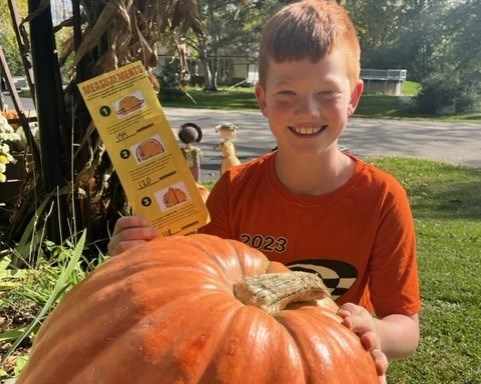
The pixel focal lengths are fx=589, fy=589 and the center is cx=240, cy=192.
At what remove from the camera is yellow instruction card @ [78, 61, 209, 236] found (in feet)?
4.54

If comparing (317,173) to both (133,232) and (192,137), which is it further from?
(192,137)

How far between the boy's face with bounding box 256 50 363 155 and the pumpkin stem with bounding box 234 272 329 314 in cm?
63

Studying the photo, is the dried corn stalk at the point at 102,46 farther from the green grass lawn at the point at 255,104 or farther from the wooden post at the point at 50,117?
the green grass lawn at the point at 255,104

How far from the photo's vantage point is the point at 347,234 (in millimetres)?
1848

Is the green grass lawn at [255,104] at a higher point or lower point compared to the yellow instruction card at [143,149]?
lower

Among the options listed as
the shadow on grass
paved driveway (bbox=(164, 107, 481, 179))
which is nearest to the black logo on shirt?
the shadow on grass

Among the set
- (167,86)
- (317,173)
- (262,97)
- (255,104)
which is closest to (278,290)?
(317,173)

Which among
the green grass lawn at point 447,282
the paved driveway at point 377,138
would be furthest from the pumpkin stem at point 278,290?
the paved driveway at point 377,138

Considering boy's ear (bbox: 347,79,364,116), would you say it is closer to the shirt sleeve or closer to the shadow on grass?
the shirt sleeve

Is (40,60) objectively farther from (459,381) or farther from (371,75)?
(371,75)

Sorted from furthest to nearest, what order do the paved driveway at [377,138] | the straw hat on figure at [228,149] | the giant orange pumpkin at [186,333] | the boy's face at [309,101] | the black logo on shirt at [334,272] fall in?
the paved driveway at [377,138] < the straw hat on figure at [228,149] < the black logo on shirt at [334,272] < the boy's face at [309,101] < the giant orange pumpkin at [186,333]

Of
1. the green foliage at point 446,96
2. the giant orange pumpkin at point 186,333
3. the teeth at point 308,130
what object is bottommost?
the green foliage at point 446,96

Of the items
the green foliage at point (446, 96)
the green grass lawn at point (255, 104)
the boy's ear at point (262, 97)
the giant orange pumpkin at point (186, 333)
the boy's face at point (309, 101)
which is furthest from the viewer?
the green foliage at point (446, 96)

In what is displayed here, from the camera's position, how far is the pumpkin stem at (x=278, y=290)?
1215mm
